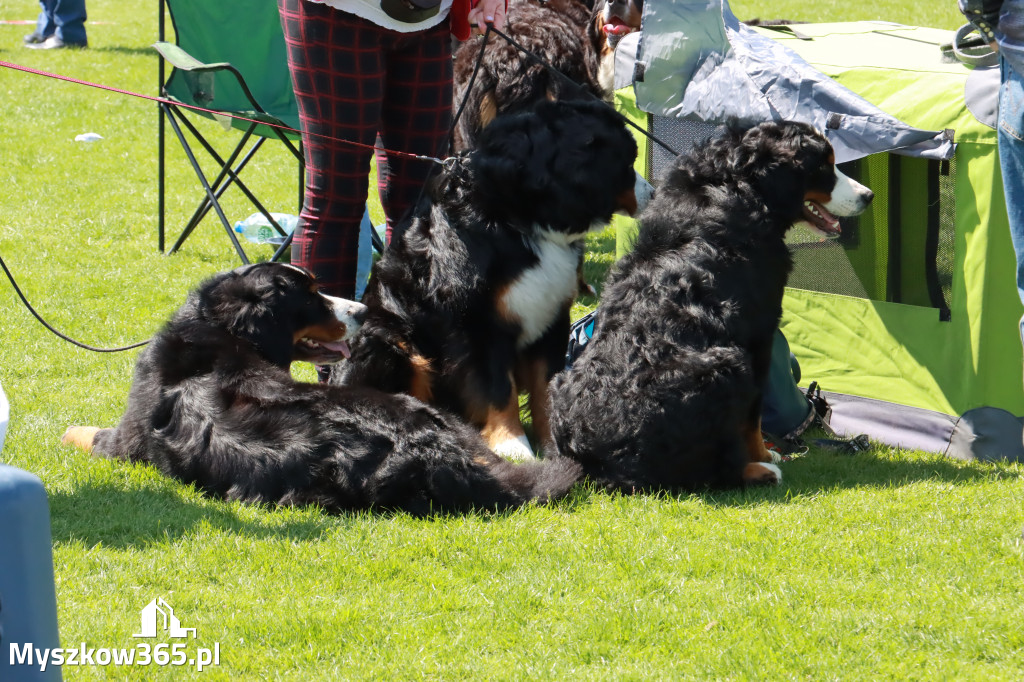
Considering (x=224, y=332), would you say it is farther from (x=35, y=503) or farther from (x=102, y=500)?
(x=35, y=503)

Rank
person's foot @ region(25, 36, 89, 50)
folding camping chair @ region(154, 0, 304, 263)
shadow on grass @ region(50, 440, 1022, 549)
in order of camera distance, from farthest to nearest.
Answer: person's foot @ region(25, 36, 89, 50)
folding camping chair @ region(154, 0, 304, 263)
shadow on grass @ region(50, 440, 1022, 549)

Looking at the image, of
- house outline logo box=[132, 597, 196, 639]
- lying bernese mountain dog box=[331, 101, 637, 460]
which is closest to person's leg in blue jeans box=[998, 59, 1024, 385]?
lying bernese mountain dog box=[331, 101, 637, 460]

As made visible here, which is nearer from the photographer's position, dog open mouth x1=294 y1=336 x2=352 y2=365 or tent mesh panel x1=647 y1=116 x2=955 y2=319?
dog open mouth x1=294 y1=336 x2=352 y2=365

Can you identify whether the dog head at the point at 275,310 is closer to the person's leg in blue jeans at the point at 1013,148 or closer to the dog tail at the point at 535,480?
the dog tail at the point at 535,480

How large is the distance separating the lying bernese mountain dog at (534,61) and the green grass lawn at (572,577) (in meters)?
2.58

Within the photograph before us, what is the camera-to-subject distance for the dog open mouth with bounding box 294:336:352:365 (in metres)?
3.74

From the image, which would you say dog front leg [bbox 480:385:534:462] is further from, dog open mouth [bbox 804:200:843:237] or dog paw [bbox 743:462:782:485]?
→ dog open mouth [bbox 804:200:843:237]

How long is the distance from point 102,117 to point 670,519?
8.26m

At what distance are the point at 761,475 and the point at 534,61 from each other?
2830 millimetres

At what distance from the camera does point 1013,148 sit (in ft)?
9.94

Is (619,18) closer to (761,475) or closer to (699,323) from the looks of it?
(699,323)

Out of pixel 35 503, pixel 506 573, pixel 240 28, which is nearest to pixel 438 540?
pixel 506 573

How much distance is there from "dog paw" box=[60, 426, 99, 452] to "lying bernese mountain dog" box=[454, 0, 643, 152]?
8.27 feet

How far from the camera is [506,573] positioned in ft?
9.44
